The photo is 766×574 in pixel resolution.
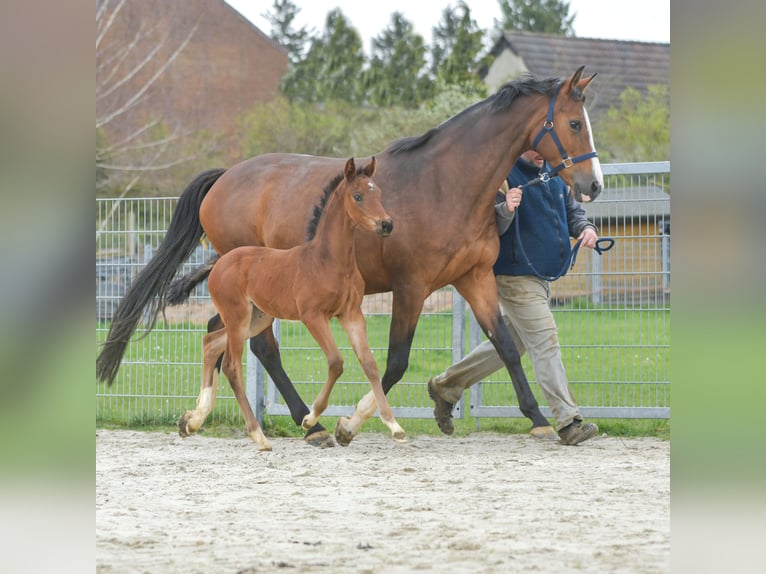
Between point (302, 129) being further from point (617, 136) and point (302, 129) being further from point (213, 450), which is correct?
point (213, 450)

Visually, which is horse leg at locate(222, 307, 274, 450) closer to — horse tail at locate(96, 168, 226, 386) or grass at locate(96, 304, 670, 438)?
horse tail at locate(96, 168, 226, 386)

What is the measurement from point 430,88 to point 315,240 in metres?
31.3

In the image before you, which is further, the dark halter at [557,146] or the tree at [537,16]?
the tree at [537,16]

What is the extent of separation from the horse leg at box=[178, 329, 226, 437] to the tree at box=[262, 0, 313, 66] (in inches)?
1833

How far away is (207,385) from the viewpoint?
6754 millimetres

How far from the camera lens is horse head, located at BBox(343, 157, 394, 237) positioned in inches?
228

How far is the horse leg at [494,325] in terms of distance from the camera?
6.96m

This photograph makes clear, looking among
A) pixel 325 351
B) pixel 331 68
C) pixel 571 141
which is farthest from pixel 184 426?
pixel 331 68

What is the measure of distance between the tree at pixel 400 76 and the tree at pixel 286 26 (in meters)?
13.2

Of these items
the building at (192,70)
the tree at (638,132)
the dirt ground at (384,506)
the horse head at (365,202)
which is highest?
the building at (192,70)

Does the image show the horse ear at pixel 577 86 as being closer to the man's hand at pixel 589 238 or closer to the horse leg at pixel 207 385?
the man's hand at pixel 589 238

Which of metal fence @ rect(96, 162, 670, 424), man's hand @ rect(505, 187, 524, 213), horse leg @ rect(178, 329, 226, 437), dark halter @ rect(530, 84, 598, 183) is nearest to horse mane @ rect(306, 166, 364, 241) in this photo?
horse leg @ rect(178, 329, 226, 437)

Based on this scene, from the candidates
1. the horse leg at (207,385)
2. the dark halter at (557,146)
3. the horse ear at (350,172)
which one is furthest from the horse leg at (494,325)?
the horse leg at (207,385)

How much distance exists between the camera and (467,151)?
6.98m
